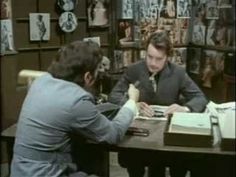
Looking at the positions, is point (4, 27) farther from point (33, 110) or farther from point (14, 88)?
point (33, 110)

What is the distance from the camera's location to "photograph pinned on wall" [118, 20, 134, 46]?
3039 millimetres

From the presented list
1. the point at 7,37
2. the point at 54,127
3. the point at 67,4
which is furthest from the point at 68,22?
the point at 54,127

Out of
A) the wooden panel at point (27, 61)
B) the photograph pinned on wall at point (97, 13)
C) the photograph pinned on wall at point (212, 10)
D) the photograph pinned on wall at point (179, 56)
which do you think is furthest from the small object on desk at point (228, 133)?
the wooden panel at point (27, 61)

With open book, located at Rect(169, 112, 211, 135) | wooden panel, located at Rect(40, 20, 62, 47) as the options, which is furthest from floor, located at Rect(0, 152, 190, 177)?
wooden panel, located at Rect(40, 20, 62, 47)

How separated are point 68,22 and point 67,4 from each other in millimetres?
116

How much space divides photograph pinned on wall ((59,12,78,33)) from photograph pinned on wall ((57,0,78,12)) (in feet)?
0.11

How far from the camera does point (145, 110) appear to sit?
2.45 meters

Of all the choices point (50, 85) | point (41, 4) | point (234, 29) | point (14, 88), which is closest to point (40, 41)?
point (41, 4)

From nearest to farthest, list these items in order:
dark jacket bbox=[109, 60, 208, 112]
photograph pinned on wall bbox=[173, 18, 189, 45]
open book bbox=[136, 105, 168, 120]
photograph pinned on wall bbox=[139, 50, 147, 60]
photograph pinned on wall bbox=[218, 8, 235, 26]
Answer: photograph pinned on wall bbox=[218, 8, 235, 26], open book bbox=[136, 105, 168, 120], dark jacket bbox=[109, 60, 208, 112], photograph pinned on wall bbox=[139, 50, 147, 60], photograph pinned on wall bbox=[173, 18, 189, 45]

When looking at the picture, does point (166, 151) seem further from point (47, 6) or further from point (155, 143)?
point (47, 6)

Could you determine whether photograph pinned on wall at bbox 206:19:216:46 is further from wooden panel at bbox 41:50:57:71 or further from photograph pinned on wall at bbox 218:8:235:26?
wooden panel at bbox 41:50:57:71

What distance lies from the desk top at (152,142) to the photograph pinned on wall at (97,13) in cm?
112

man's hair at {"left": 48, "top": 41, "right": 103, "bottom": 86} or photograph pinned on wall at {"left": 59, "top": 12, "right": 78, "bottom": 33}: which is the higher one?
photograph pinned on wall at {"left": 59, "top": 12, "right": 78, "bottom": 33}

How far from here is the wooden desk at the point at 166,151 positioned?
188 centimetres
